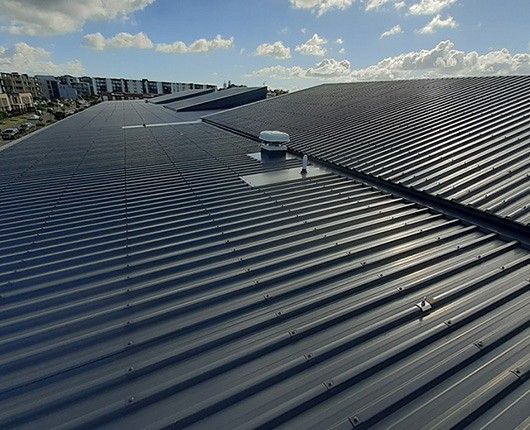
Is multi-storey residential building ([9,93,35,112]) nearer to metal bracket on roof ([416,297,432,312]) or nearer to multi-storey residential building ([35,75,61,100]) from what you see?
multi-storey residential building ([35,75,61,100])

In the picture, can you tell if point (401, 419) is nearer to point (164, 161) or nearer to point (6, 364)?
point (6, 364)

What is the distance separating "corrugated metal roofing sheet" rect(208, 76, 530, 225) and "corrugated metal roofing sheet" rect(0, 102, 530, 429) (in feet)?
3.80

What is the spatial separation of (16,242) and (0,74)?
136635 millimetres

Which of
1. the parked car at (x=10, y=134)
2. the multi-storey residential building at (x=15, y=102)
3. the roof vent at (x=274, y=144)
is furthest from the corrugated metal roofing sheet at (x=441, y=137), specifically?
the multi-storey residential building at (x=15, y=102)

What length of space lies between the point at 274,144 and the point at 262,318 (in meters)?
8.51

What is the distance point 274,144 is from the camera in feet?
36.7

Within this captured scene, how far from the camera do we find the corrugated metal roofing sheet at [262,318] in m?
2.62

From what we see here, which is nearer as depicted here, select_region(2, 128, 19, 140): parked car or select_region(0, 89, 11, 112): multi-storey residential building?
select_region(2, 128, 19, 140): parked car

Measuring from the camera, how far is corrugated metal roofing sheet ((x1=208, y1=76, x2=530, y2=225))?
622 cm

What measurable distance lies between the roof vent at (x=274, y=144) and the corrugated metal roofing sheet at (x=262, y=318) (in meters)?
4.54

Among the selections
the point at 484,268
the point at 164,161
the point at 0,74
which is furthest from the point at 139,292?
the point at 0,74

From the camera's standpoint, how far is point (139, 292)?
163 inches

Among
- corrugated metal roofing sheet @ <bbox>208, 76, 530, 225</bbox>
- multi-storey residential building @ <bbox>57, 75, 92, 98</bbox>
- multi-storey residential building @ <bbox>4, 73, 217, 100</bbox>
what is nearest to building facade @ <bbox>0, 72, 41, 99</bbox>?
multi-storey residential building @ <bbox>4, 73, 217, 100</bbox>

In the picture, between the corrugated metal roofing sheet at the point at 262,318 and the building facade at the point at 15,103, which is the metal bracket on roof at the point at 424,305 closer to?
the corrugated metal roofing sheet at the point at 262,318
